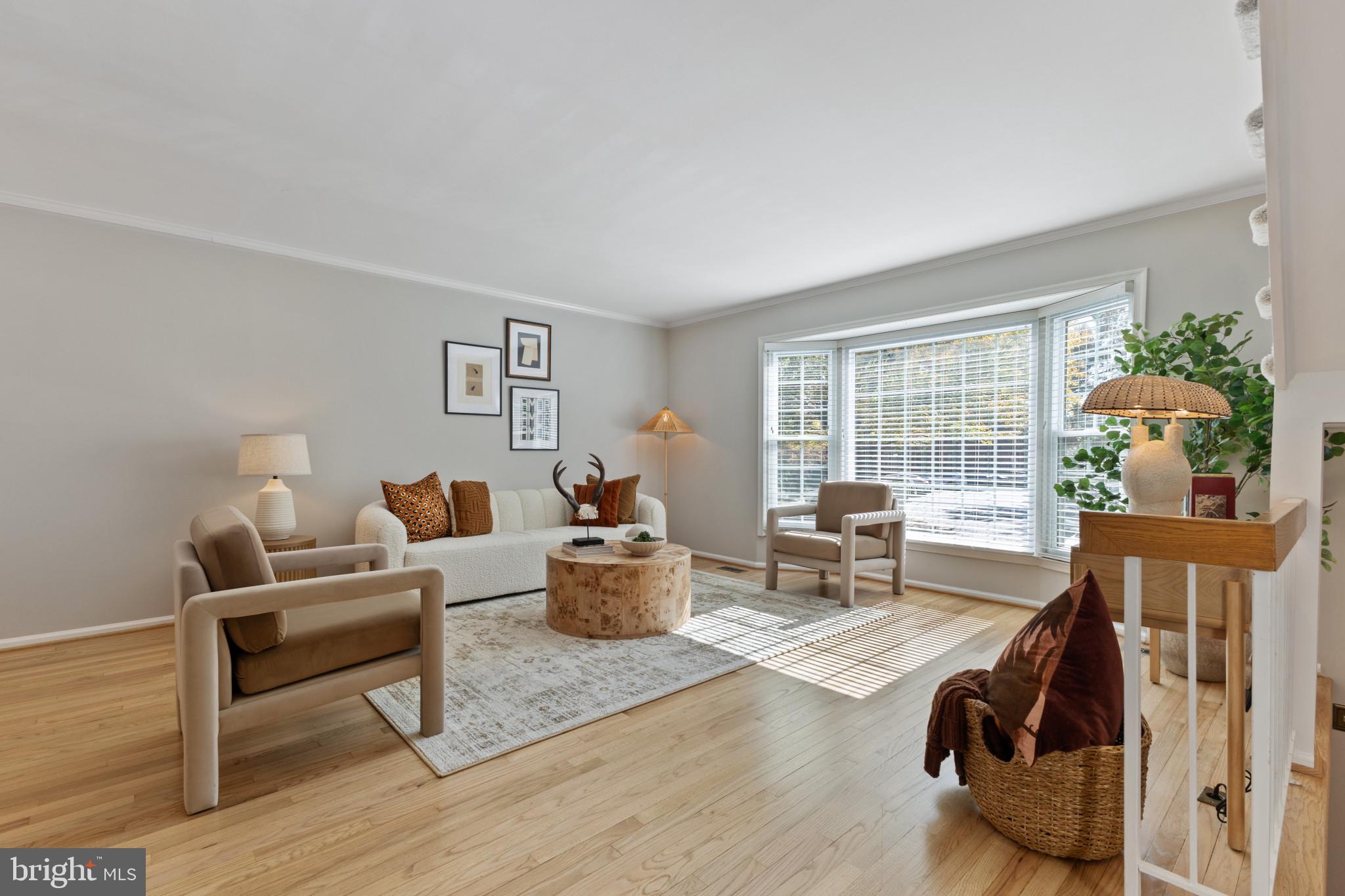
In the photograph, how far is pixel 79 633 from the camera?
12.0 feet

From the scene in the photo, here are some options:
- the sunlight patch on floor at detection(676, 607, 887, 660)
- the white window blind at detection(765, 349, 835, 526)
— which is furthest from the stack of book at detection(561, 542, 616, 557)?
the white window blind at detection(765, 349, 835, 526)

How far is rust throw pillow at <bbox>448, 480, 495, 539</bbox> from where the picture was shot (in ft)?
15.7

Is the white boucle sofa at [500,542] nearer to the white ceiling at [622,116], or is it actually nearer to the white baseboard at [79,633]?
the white baseboard at [79,633]

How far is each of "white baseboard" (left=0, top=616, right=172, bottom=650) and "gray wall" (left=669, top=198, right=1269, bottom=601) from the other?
169 inches

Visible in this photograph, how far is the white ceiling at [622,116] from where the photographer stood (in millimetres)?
2045

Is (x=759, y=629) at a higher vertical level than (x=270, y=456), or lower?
lower

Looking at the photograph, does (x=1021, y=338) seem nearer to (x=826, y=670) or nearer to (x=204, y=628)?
(x=826, y=670)

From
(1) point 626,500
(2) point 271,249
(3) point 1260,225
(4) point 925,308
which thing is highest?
(2) point 271,249

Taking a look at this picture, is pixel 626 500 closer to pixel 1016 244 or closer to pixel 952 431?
pixel 952 431

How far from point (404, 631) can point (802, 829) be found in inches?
60.2

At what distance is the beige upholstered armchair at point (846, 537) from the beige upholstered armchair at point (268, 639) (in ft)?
9.29

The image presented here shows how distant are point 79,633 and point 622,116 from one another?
13.8 feet

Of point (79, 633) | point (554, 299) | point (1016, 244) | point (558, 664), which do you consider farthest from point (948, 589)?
point (79, 633)

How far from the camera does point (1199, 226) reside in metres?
3.48
